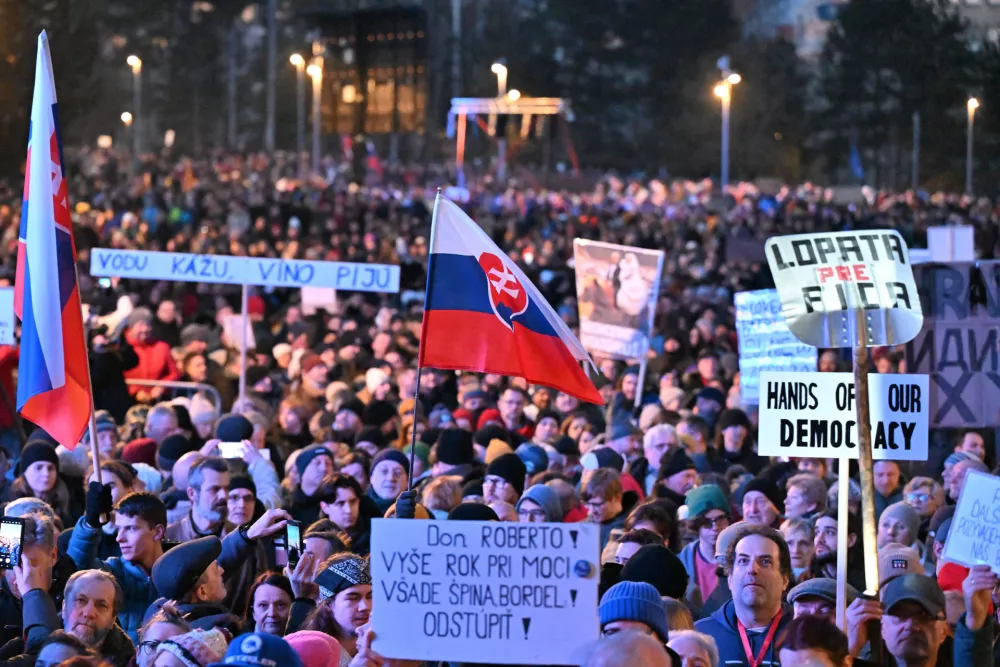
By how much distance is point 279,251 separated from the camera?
33.2 m

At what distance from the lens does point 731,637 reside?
22.1ft

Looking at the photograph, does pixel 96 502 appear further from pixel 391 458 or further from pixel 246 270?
pixel 246 270

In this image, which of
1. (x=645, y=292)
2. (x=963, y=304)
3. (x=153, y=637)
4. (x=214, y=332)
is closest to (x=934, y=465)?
(x=963, y=304)

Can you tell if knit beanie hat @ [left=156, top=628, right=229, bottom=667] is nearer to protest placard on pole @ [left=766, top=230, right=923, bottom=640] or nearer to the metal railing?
protest placard on pole @ [left=766, top=230, right=923, bottom=640]

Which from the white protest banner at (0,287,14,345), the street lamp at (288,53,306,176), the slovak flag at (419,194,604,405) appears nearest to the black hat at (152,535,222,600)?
the slovak flag at (419,194,604,405)

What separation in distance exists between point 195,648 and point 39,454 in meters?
4.67

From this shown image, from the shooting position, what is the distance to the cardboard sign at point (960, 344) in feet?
37.0

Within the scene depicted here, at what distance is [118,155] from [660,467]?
2299 inches

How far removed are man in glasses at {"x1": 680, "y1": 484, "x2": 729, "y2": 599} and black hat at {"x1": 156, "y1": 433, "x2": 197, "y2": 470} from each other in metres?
3.38

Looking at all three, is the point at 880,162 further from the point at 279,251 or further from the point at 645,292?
the point at 645,292

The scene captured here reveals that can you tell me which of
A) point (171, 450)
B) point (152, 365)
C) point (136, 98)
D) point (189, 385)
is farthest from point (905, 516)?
point (136, 98)

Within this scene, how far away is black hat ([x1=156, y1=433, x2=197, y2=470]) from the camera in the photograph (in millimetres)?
11547

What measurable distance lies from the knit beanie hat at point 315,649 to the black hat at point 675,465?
497 centimetres

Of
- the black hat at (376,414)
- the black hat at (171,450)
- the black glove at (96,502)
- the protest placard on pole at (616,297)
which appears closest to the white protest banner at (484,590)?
the black glove at (96,502)
